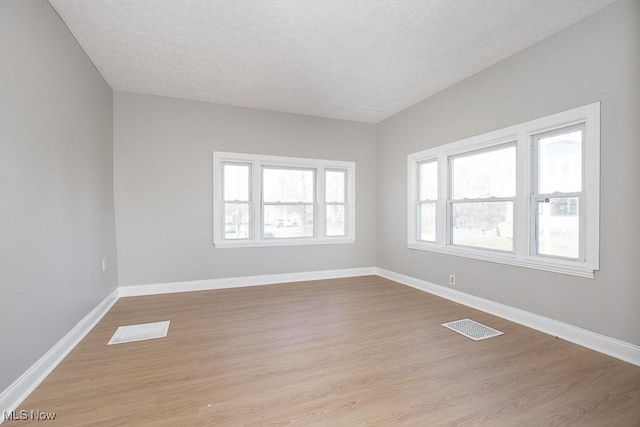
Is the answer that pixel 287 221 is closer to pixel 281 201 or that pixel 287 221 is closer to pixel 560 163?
pixel 281 201

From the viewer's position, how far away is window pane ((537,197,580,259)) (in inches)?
107

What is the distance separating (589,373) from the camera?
2133mm

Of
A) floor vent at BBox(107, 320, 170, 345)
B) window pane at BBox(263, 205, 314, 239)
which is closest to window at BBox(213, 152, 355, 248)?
window pane at BBox(263, 205, 314, 239)

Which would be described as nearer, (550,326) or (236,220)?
(550,326)

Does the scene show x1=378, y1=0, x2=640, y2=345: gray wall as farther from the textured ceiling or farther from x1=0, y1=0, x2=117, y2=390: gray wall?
x1=0, y1=0, x2=117, y2=390: gray wall

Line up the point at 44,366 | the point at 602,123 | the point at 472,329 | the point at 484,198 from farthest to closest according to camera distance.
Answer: the point at 484,198, the point at 472,329, the point at 602,123, the point at 44,366

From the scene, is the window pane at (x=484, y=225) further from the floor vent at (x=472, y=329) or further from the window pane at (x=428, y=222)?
the floor vent at (x=472, y=329)

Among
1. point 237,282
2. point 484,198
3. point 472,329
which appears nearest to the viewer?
point 472,329

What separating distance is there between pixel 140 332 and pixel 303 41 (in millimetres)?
3255

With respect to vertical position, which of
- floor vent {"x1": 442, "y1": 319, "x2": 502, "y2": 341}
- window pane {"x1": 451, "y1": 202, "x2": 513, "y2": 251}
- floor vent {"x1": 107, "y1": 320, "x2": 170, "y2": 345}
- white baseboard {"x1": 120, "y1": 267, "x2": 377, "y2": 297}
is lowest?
floor vent {"x1": 442, "y1": 319, "x2": 502, "y2": 341}

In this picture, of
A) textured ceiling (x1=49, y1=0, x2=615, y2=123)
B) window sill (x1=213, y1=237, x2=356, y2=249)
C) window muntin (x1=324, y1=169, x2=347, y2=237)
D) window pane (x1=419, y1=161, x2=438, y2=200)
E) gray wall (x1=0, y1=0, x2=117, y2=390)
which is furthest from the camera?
window muntin (x1=324, y1=169, x2=347, y2=237)

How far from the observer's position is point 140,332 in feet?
9.50

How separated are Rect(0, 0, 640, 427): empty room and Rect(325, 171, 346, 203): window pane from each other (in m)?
0.53

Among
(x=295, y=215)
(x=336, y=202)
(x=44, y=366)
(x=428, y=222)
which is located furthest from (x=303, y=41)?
(x=44, y=366)
